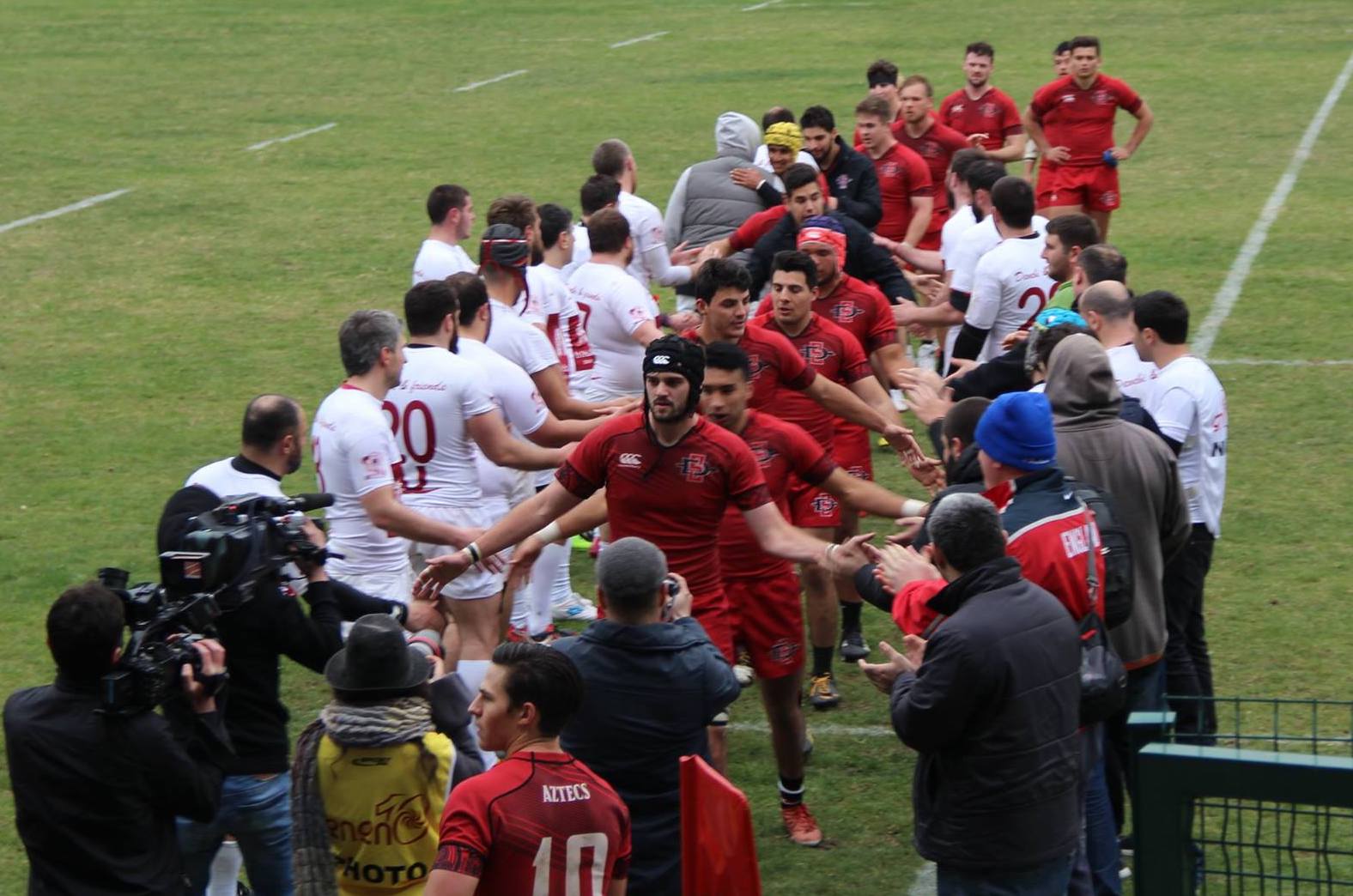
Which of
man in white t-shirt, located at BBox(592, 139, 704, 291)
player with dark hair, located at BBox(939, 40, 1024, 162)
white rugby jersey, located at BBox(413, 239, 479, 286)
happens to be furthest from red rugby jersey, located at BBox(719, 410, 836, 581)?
player with dark hair, located at BBox(939, 40, 1024, 162)

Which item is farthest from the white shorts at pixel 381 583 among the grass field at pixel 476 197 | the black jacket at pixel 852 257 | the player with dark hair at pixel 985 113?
the player with dark hair at pixel 985 113

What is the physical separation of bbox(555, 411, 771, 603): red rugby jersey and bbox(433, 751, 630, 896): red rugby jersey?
6.94ft

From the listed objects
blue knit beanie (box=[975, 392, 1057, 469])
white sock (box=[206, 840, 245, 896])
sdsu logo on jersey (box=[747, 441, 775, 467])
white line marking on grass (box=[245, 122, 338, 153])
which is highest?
blue knit beanie (box=[975, 392, 1057, 469])

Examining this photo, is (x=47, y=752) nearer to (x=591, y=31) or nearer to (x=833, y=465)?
(x=833, y=465)

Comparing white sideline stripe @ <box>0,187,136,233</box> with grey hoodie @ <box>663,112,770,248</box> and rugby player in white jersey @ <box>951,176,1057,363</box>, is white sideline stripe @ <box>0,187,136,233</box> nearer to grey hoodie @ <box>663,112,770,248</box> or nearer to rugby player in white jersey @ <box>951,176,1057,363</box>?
grey hoodie @ <box>663,112,770,248</box>

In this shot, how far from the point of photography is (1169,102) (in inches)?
1003

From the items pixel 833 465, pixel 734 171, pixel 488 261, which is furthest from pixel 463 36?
pixel 833 465

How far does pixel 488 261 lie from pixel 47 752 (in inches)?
179

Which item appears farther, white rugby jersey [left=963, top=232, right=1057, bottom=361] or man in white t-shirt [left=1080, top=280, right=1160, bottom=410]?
white rugby jersey [left=963, top=232, right=1057, bottom=361]

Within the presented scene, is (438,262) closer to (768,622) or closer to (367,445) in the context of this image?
(367,445)

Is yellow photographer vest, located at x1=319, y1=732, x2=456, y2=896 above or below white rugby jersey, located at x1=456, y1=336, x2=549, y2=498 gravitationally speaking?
below

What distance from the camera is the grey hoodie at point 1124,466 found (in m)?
6.23

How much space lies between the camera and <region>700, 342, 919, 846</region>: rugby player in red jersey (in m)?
7.15

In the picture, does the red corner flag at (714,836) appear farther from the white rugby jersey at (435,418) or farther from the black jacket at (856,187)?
the black jacket at (856,187)
